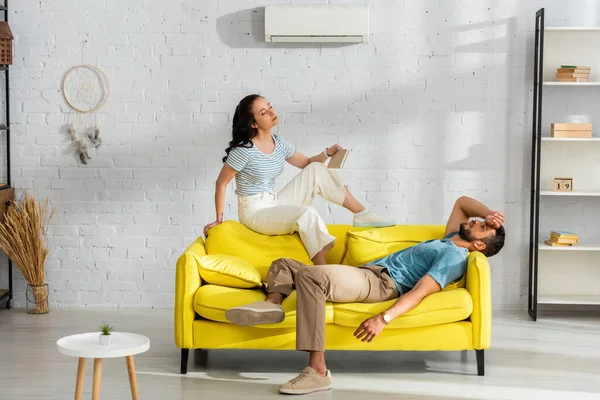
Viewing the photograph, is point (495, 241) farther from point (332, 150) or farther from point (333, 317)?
point (332, 150)

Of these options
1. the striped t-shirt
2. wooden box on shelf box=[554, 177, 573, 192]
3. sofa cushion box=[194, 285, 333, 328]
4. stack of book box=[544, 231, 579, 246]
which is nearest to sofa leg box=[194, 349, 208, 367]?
sofa cushion box=[194, 285, 333, 328]

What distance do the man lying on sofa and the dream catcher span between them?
2.28 m

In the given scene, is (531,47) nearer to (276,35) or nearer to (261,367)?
(276,35)

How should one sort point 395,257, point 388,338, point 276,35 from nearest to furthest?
1. point 388,338
2. point 395,257
3. point 276,35

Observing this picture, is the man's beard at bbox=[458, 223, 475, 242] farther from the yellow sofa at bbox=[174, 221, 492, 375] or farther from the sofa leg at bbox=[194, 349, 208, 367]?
the sofa leg at bbox=[194, 349, 208, 367]

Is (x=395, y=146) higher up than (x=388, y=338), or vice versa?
(x=395, y=146)

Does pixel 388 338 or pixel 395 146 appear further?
pixel 395 146

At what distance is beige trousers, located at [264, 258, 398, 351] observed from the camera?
13.5ft

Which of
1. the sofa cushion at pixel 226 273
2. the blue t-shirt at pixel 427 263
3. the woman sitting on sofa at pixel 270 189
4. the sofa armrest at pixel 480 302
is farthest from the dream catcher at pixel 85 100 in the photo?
the sofa armrest at pixel 480 302

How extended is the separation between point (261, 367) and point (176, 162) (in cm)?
213

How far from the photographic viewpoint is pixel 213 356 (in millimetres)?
4777

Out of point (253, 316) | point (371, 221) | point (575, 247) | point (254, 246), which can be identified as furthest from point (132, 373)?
point (575, 247)

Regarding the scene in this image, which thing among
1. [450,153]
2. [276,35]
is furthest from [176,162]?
[450,153]

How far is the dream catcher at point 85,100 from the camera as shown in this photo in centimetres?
613
